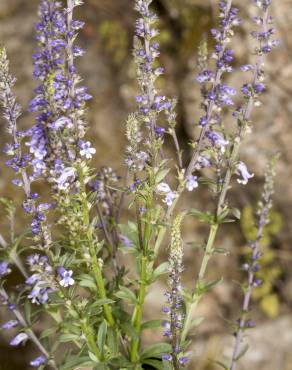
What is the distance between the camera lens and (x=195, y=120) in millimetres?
3652

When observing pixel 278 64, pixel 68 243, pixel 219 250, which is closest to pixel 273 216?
pixel 278 64

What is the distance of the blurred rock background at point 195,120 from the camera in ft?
10.9

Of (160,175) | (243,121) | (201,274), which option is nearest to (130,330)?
(201,274)

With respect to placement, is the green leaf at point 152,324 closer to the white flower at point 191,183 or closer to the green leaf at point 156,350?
the green leaf at point 156,350

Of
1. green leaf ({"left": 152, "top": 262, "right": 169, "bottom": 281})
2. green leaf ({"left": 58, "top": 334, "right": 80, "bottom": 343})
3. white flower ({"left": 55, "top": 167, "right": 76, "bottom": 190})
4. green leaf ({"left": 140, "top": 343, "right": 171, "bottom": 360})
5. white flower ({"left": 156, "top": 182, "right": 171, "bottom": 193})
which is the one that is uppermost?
white flower ({"left": 156, "top": 182, "right": 171, "bottom": 193})

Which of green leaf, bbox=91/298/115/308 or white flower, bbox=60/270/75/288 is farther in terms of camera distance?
green leaf, bbox=91/298/115/308

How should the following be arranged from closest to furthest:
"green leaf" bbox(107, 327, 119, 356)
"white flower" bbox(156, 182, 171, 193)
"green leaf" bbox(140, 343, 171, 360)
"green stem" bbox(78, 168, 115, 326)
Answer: "green stem" bbox(78, 168, 115, 326)
"white flower" bbox(156, 182, 171, 193)
"green leaf" bbox(107, 327, 119, 356)
"green leaf" bbox(140, 343, 171, 360)

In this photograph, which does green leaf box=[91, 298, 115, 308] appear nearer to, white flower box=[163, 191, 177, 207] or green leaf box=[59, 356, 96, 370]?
green leaf box=[59, 356, 96, 370]

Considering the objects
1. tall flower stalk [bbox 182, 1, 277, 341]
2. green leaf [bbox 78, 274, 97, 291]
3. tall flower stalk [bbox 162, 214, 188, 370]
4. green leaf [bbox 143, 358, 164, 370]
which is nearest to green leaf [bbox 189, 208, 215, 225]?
tall flower stalk [bbox 182, 1, 277, 341]

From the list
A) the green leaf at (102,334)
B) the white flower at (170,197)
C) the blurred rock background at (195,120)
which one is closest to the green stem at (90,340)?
the green leaf at (102,334)

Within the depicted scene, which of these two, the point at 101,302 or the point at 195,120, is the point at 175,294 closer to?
the point at 101,302

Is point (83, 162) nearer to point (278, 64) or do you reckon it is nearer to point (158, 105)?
point (158, 105)

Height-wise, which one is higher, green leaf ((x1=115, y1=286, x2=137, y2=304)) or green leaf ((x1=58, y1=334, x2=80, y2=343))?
green leaf ((x1=115, y1=286, x2=137, y2=304))

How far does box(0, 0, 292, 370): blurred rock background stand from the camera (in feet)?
10.9
